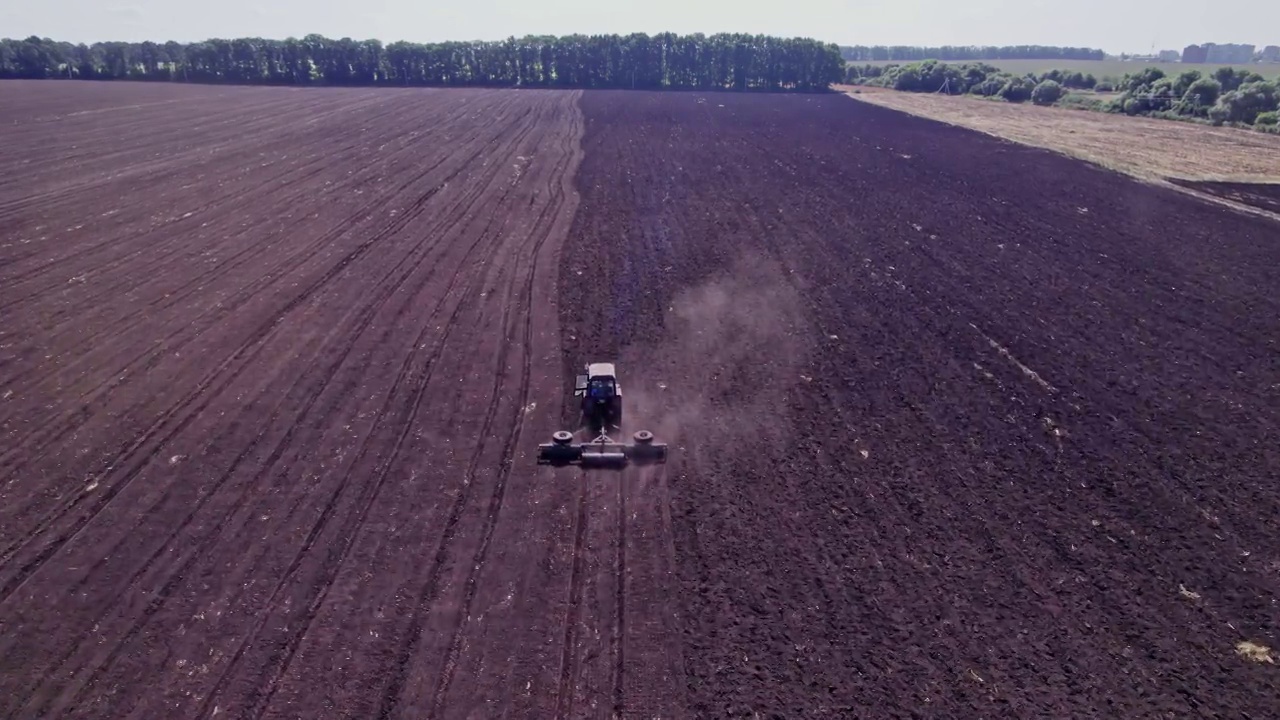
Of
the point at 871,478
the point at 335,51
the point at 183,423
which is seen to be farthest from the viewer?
the point at 335,51

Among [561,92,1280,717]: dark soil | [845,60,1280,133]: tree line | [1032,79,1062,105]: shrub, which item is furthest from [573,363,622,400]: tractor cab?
[1032,79,1062,105]: shrub

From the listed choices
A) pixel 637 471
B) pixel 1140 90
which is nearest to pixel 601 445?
pixel 637 471

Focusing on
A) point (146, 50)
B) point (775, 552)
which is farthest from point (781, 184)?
point (146, 50)

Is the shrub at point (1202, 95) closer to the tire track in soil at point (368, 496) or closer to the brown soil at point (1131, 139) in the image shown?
the brown soil at point (1131, 139)

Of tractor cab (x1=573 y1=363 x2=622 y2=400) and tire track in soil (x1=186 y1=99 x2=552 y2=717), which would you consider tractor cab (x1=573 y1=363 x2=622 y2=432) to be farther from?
tire track in soil (x1=186 y1=99 x2=552 y2=717)

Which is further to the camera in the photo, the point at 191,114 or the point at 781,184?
the point at 191,114

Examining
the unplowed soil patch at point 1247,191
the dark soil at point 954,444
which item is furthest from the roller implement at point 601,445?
the unplowed soil patch at point 1247,191

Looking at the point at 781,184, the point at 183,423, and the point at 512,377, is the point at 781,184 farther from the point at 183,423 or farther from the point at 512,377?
the point at 183,423
